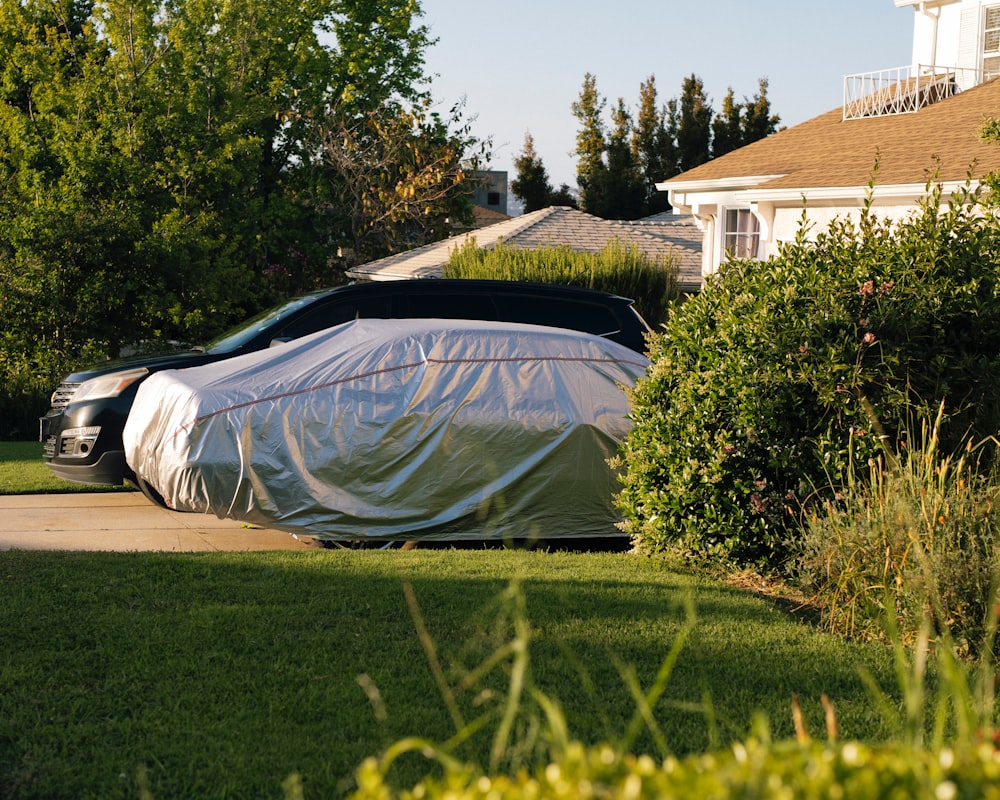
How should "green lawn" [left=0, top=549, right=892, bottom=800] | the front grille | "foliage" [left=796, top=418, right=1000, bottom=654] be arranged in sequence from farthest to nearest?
1. the front grille
2. "foliage" [left=796, top=418, right=1000, bottom=654]
3. "green lawn" [left=0, top=549, right=892, bottom=800]

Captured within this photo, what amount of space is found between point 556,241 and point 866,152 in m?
6.82

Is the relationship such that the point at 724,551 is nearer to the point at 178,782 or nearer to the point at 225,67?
the point at 178,782

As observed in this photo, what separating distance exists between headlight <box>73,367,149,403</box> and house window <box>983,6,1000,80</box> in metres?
15.4

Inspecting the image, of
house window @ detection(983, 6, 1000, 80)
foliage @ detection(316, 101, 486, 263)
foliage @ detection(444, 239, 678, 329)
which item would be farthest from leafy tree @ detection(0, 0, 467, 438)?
house window @ detection(983, 6, 1000, 80)

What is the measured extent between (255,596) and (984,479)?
3995 mm

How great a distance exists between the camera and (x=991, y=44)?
19078mm

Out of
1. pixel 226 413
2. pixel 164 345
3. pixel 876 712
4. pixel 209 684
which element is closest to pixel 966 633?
pixel 876 712

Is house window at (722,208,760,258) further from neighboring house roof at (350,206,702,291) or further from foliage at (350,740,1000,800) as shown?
foliage at (350,740,1000,800)

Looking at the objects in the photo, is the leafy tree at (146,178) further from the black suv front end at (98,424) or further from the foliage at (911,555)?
the foliage at (911,555)

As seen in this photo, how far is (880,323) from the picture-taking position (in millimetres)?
6820

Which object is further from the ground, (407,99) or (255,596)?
(407,99)

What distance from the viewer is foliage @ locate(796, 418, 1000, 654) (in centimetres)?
541

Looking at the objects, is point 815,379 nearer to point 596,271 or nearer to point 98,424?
point 98,424

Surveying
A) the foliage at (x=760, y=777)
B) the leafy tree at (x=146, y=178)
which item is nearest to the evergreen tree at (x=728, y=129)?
the leafy tree at (x=146, y=178)
